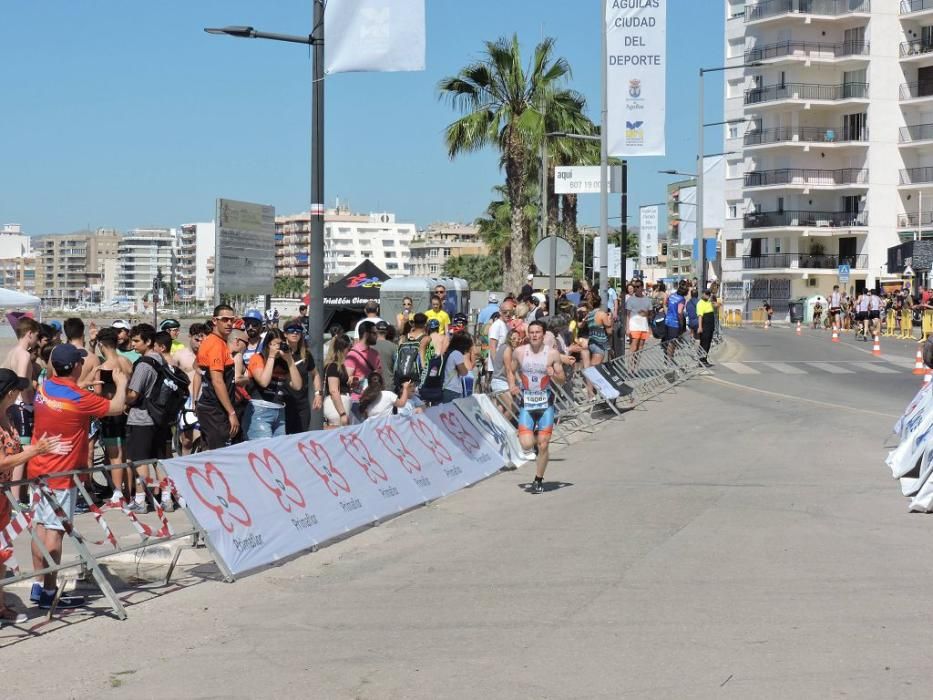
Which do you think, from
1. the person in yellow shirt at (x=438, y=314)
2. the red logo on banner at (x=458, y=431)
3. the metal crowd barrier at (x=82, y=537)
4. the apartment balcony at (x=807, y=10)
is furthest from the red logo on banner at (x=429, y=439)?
the apartment balcony at (x=807, y=10)

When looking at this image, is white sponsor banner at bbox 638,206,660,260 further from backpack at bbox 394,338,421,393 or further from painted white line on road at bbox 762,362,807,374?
backpack at bbox 394,338,421,393

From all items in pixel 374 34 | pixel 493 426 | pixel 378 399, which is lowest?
pixel 493 426

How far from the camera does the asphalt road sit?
6.33 meters

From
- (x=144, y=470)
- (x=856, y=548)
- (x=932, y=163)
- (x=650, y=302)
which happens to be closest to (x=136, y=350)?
(x=144, y=470)

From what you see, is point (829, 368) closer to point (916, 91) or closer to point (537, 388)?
point (537, 388)

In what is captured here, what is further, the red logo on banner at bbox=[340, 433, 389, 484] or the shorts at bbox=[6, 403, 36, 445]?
the red logo on banner at bbox=[340, 433, 389, 484]

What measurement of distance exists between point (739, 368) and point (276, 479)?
20682 mm

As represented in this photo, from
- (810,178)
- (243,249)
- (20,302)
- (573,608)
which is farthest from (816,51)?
(573,608)

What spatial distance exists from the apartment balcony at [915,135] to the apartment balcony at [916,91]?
1692 millimetres

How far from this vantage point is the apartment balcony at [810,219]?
7700 centimetres

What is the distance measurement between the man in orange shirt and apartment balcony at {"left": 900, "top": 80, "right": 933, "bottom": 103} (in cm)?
7114

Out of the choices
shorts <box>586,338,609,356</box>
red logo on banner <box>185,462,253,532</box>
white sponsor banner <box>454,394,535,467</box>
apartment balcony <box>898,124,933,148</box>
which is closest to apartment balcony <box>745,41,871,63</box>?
apartment balcony <box>898,124,933,148</box>

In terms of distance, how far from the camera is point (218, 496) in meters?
9.27

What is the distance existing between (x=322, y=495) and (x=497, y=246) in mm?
55504
